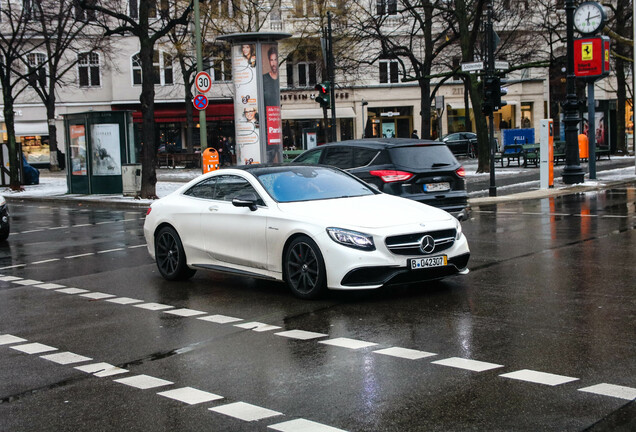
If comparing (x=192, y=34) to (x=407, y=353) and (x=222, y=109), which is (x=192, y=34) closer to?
(x=222, y=109)

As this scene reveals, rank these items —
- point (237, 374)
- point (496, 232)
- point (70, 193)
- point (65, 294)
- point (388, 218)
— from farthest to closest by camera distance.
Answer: point (70, 193)
point (496, 232)
point (65, 294)
point (388, 218)
point (237, 374)

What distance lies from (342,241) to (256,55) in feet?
54.1

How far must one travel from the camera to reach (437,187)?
15.5m

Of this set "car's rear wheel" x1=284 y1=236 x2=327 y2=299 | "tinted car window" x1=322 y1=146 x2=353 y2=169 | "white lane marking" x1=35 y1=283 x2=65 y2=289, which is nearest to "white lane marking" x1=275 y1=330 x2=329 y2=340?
"car's rear wheel" x1=284 y1=236 x2=327 y2=299

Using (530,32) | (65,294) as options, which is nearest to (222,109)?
(530,32)

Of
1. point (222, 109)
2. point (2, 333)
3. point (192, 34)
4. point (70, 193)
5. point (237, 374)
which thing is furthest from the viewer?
point (222, 109)

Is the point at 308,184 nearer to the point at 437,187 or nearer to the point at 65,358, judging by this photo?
the point at 65,358

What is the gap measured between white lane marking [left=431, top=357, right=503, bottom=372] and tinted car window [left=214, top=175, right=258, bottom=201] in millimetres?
4430

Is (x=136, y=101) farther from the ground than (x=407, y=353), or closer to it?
farther from the ground

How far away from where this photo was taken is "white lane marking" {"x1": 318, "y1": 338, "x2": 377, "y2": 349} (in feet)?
24.2

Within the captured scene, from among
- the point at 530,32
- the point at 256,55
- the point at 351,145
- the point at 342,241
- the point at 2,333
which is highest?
the point at 530,32

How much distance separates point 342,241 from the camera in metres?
9.27

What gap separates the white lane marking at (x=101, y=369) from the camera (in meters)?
6.85

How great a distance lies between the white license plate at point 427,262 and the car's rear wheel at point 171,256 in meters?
3.44
